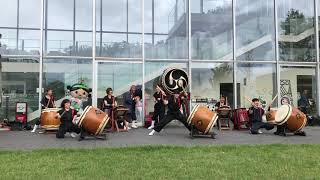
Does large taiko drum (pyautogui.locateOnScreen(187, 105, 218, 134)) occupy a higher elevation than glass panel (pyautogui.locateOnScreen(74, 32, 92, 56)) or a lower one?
lower

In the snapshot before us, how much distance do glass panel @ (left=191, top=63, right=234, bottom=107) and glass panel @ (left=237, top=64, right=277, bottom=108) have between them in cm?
37

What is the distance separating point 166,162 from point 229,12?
10552mm

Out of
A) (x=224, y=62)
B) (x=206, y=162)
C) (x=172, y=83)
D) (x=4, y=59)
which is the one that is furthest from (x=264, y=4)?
(x=206, y=162)

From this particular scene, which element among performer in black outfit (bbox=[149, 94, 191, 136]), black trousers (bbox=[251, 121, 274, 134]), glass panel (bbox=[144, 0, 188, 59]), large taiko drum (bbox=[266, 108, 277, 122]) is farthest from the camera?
glass panel (bbox=[144, 0, 188, 59])

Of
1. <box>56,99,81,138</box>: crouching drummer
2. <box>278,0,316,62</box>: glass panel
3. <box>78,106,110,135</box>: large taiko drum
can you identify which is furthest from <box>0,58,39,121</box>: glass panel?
<box>278,0,316,62</box>: glass panel

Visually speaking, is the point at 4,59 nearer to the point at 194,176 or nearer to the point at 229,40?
the point at 229,40

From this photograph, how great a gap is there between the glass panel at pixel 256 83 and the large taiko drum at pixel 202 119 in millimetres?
4942

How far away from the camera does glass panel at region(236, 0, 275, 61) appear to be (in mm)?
17672

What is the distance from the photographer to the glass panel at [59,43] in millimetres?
16438

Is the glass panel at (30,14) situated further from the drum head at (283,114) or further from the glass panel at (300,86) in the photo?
the glass panel at (300,86)

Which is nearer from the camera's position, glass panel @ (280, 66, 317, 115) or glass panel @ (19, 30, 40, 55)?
glass panel @ (19, 30, 40, 55)

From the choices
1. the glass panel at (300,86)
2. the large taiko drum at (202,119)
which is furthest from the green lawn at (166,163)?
the glass panel at (300,86)

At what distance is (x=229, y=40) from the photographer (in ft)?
57.7

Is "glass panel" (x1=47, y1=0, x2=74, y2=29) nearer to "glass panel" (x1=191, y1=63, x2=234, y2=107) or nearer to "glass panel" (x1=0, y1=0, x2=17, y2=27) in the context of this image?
"glass panel" (x1=0, y1=0, x2=17, y2=27)
